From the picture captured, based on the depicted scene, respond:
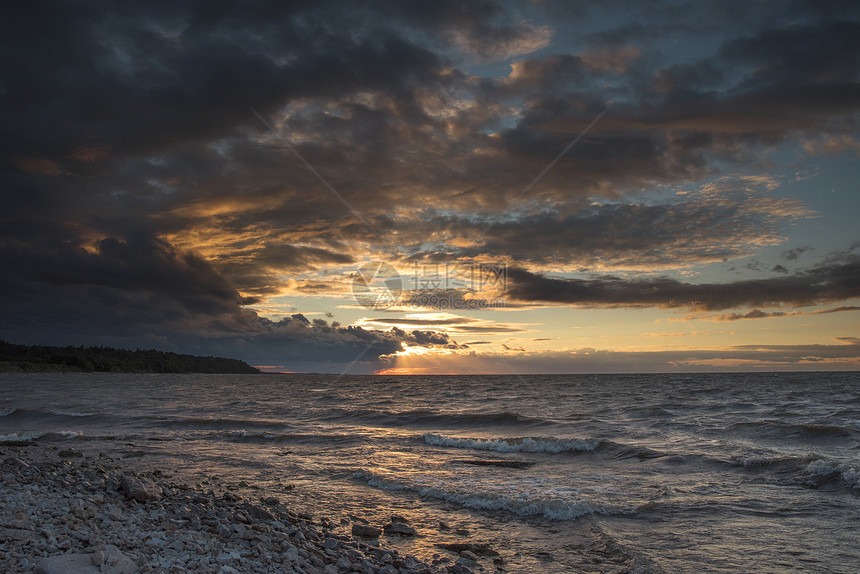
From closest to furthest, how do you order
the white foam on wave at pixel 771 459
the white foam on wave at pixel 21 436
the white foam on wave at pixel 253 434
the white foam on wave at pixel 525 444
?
the white foam on wave at pixel 771 459
the white foam on wave at pixel 21 436
the white foam on wave at pixel 525 444
the white foam on wave at pixel 253 434

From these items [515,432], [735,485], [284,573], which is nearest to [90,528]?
[284,573]

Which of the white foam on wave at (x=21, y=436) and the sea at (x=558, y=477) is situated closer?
the sea at (x=558, y=477)

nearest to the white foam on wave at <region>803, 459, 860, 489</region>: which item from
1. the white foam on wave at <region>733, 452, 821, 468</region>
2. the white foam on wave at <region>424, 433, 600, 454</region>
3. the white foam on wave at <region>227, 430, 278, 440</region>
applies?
the white foam on wave at <region>733, 452, 821, 468</region>

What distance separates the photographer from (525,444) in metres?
22.6

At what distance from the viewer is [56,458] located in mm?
17359

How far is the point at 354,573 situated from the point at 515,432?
21.6 m

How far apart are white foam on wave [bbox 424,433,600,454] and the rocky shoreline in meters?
12.2

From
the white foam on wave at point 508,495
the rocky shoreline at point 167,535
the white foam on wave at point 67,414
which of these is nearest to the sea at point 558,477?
the white foam on wave at point 508,495

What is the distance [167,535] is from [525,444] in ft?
56.9

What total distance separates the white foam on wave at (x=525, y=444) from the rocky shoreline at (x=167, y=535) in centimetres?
1217

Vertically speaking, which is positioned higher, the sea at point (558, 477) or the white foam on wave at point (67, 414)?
the sea at point (558, 477)

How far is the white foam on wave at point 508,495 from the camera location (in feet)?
40.7

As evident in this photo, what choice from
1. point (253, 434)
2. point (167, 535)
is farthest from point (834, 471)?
point (253, 434)

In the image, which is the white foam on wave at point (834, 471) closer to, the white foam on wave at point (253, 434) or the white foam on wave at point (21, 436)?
the white foam on wave at point (253, 434)
